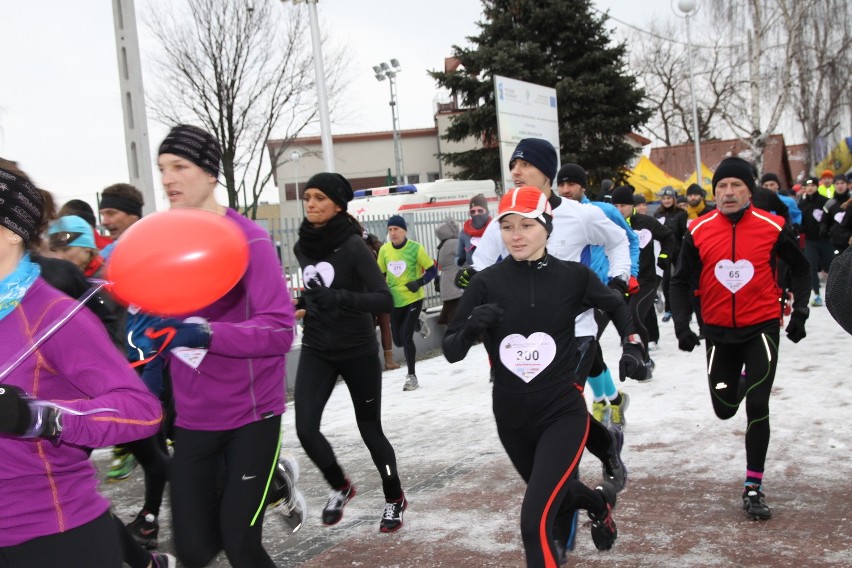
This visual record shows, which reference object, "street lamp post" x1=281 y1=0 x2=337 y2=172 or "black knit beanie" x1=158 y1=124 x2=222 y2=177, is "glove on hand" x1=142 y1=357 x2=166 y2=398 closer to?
"black knit beanie" x1=158 y1=124 x2=222 y2=177

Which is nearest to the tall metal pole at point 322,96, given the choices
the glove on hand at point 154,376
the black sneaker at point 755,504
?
the glove on hand at point 154,376

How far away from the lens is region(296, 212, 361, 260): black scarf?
5668 mm

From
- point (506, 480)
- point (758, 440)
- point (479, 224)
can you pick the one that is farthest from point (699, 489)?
point (479, 224)

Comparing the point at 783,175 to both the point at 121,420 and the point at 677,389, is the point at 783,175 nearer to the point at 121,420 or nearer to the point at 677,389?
the point at 677,389

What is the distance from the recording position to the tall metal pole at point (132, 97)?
948cm

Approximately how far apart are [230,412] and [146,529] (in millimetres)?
2317

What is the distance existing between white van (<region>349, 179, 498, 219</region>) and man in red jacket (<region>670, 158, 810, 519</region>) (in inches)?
497

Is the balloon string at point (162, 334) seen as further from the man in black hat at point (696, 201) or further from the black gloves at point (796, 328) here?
the man in black hat at point (696, 201)

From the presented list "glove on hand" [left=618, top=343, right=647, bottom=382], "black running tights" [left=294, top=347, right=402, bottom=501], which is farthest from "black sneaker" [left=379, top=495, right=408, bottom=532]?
"glove on hand" [left=618, top=343, right=647, bottom=382]

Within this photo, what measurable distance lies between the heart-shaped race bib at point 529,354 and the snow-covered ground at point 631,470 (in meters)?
1.32

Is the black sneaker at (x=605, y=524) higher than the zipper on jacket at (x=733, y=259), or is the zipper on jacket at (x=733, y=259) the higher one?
the zipper on jacket at (x=733, y=259)

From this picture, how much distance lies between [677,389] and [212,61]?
17846mm

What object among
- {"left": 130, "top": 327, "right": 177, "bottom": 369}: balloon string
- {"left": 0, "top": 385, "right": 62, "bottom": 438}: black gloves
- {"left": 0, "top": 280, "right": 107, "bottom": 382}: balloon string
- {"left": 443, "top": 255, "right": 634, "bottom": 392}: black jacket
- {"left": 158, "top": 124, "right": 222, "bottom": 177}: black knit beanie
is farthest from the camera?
{"left": 443, "top": 255, "right": 634, "bottom": 392}: black jacket

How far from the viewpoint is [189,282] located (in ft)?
9.73
